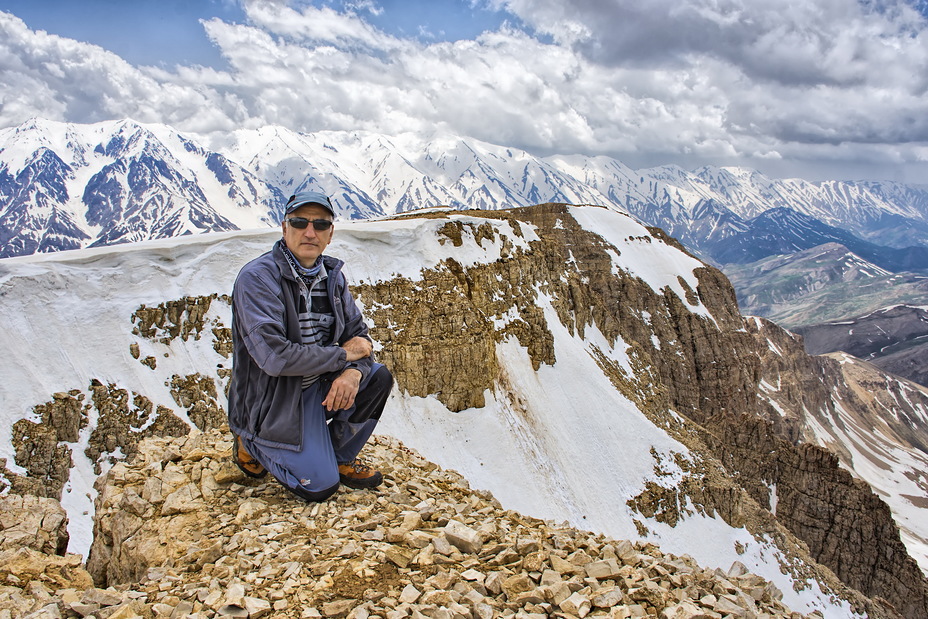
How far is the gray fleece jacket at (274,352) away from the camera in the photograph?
5.93 meters

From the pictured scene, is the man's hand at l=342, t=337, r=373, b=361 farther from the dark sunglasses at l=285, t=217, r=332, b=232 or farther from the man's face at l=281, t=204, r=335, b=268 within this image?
the dark sunglasses at l=285, t=217, r=332, b=232

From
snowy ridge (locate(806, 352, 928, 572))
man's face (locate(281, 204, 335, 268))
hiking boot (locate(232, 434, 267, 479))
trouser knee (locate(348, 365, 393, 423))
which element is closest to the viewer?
man's face (locate(281, 204, 335, 268))

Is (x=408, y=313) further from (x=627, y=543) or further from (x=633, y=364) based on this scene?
(x=633, y=364)

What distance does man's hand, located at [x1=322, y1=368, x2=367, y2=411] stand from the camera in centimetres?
635

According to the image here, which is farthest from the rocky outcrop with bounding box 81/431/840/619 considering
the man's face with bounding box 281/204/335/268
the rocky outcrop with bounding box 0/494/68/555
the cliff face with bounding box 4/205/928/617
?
the man's face with bounding box 281/204/335/268

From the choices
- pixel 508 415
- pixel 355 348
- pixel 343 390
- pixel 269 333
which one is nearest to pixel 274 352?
pixel 269 333

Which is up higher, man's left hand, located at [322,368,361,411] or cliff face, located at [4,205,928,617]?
man's left hand, located at [322,368,361,411]

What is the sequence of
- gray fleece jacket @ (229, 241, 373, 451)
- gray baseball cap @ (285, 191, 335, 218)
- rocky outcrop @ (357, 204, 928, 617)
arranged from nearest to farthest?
gray fleece jacket @ (229, 241, 373, 451) < gray baseball cap @ (285, 191, 335, 218) < rocky outcrop @ (357, 204, 928, 617)

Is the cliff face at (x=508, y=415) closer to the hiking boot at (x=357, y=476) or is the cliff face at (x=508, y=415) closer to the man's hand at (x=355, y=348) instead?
the hiking boot at (x=357, y=476)

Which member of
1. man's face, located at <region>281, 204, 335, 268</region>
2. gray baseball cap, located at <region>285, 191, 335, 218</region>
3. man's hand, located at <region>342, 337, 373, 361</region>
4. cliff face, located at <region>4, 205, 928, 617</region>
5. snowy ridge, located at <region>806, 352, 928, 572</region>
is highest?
gray baseball cap, located at <region>285, 191, 335, 218</region>

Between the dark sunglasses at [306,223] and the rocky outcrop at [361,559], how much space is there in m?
3.47

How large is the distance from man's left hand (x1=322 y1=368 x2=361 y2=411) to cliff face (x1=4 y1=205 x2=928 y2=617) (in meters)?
2.05

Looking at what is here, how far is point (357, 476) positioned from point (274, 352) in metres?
2.41

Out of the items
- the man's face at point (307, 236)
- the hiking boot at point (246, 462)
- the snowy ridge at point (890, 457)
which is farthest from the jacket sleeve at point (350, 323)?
the snowy ridge at point (890, 457)
